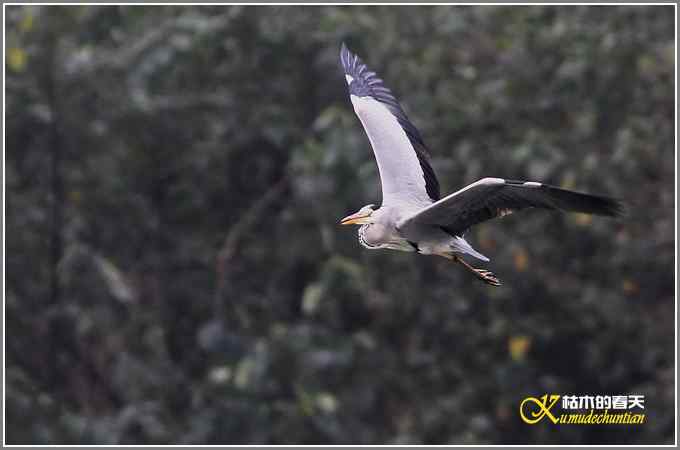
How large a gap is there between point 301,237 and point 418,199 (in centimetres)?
464

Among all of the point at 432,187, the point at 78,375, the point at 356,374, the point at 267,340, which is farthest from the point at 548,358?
the point at 432,187

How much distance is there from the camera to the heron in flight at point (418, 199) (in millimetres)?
4938

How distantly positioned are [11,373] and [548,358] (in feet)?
14.2

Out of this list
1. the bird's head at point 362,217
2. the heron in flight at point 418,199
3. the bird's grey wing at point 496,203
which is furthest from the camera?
the bird's head at point 362,217

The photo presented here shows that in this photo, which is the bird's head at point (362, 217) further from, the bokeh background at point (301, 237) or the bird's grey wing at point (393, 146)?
the bokeh background at point (301, 237)

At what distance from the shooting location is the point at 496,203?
514 cm

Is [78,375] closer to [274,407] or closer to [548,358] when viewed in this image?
[274,407]

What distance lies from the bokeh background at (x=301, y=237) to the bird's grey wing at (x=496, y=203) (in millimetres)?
4325

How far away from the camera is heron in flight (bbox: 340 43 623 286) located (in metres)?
4.94

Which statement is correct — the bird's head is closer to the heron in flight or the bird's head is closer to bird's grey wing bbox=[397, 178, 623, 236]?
the heron in flight

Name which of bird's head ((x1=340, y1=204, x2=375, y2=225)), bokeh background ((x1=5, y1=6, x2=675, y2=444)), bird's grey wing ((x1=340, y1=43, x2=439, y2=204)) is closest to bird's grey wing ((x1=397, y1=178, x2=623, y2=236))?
bird's head ((x1=340, y1=204, x2=375, y2=225))

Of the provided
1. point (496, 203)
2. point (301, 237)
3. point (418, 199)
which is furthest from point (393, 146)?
point (301, 237)

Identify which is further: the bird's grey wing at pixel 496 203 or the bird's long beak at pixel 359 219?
the bird's long beak at pixel 359 219

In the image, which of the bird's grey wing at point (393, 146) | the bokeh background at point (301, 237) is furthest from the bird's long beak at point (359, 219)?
the bokeh background at point (301, 237)
